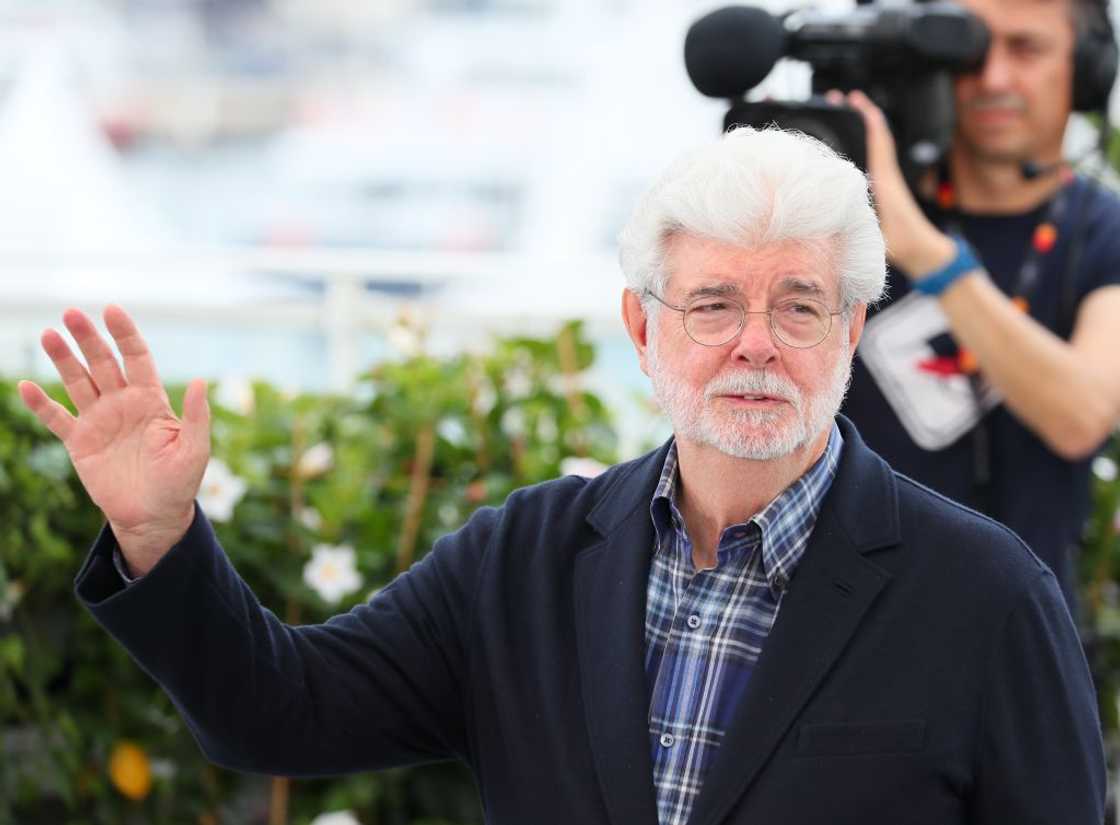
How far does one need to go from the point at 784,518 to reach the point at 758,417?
106mm

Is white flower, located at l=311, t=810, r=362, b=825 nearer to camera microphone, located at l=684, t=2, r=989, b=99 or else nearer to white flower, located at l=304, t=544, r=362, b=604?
white flower, located at l=304, t=544, r=362, b=604

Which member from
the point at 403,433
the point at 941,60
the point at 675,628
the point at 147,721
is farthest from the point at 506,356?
the point at 675,628

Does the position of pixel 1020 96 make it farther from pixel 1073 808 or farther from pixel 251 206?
pixel 251 206

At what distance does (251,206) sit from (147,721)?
22.3 meters

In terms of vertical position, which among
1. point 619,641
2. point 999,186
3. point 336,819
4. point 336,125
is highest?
point 336,125

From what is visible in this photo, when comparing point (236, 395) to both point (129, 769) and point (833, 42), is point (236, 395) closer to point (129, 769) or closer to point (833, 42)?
point (129, 769)

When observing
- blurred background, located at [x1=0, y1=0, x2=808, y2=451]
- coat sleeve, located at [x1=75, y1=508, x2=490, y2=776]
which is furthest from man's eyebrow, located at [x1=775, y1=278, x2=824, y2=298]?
blurred background, located at [x1=0, y1=0, x2=808, y2=451]

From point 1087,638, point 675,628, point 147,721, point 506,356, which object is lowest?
point 147,721

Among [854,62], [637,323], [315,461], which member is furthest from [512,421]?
[637,323]

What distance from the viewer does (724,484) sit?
1555mm

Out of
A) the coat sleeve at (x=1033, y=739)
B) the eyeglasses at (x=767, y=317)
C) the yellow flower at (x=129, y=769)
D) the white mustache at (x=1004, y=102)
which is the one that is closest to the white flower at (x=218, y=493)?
the yellow flower at (x=129, y=769)

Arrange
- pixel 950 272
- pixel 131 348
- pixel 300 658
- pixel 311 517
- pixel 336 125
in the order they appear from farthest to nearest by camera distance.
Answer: pixel 336 125 < pixel 311 517 < pixel 950 272 < pixel 300 658 < pixel 131 348

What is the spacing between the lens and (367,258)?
3.89 metres

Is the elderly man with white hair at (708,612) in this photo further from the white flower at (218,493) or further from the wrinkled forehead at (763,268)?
the white flower at (218,493)
